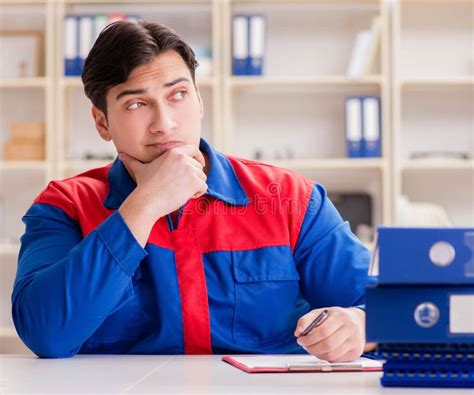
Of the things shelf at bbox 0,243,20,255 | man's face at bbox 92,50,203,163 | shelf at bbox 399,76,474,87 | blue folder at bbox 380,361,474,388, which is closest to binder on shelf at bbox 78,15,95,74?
shelf at bbox 0,243,20,255

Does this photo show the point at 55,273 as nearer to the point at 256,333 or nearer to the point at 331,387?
the point at 256,333

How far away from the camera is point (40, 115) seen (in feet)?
14.7

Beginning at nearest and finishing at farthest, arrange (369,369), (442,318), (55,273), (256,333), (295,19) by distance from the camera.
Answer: (442,318), (369,369), (55,273), (256,333), (295,19)

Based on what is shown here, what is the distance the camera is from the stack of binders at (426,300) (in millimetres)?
1023

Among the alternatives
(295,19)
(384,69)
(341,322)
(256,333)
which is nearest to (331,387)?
(341,322)

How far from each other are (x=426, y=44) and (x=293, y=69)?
0.69m

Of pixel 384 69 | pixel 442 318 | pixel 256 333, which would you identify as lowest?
pixel 256 333

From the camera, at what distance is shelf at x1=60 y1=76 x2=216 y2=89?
4.12m

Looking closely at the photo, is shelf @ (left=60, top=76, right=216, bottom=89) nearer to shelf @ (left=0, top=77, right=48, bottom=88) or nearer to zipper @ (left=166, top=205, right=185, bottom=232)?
shelf @ (left=0, top=77, right=48, bottom=88)

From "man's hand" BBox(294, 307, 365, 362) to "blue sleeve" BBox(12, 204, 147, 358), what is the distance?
0.32m

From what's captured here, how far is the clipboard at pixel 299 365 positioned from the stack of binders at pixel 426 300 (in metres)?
0.21

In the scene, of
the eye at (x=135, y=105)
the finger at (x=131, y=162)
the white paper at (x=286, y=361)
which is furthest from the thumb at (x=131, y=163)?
the white paper at (x=286, y=361)

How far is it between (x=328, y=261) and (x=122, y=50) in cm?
59

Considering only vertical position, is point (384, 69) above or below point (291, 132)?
above
